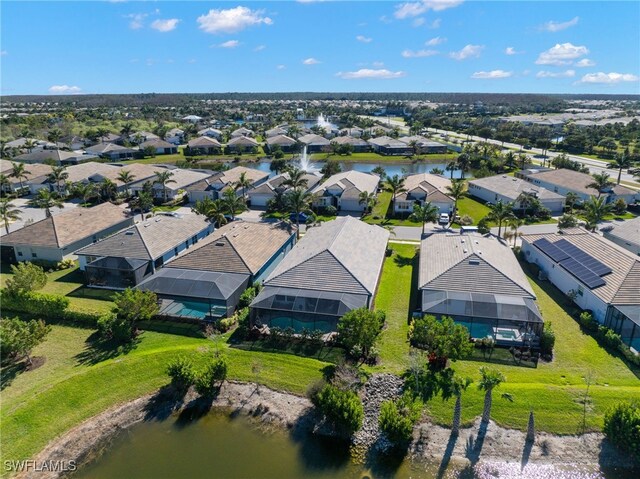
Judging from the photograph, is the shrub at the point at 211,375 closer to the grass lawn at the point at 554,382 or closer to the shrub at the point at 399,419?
the grass lawn at the point at 554,382

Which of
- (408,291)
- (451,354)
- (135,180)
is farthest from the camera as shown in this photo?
(135,180)

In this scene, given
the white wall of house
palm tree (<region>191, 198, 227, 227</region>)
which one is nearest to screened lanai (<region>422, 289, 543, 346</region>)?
the white wall of house

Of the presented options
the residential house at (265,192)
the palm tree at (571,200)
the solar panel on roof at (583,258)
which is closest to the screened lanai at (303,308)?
the solar panel on roof at (583,258)

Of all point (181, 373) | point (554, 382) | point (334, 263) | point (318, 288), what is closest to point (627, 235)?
point (554, 382)

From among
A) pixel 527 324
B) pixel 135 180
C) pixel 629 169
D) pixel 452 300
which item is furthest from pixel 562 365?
pixel 629 169

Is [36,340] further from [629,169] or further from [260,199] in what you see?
[629,169]

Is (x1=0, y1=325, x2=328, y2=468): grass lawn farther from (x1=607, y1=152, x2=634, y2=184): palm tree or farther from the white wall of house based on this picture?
(x1=607, y1=152, x2=634, y2=184): palm tree
